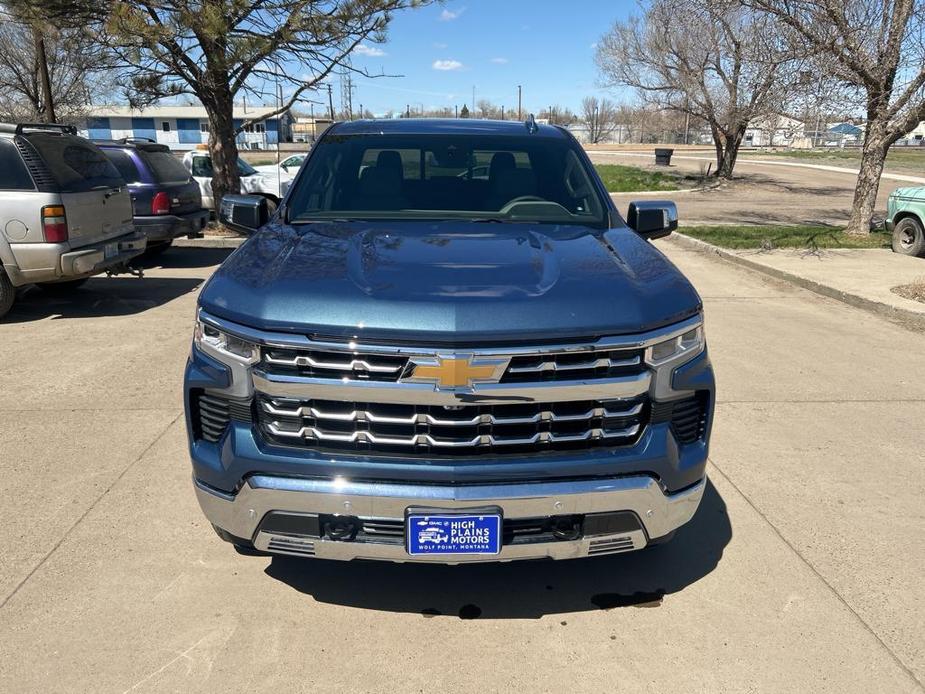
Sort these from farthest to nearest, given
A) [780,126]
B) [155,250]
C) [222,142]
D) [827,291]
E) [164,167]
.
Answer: [780,126]
[222,142]
[155,250]
[164,167]
[827,291]

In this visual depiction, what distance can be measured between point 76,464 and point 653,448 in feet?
11.5

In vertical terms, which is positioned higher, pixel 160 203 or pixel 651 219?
pixel 651 219

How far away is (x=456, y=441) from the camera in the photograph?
2.53 meters

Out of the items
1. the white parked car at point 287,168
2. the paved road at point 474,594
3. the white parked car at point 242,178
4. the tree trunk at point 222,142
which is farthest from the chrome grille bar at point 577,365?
the white parked car at point 287,168

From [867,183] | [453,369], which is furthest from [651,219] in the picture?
[867,183]

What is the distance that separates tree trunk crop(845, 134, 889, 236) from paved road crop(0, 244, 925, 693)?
10.2 metres

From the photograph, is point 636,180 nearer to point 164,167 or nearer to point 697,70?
point 697,70

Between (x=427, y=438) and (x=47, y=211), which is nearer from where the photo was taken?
(x=427, y=438)

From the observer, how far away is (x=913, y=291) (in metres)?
9.02

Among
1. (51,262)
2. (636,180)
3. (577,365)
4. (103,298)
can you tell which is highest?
(577,365)

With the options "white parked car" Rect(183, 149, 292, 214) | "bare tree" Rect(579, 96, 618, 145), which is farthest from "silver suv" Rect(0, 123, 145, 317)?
"bare tree" Rect(579, 96, 618, 145)

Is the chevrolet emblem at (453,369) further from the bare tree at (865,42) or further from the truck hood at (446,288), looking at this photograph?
the bare tree at (865,42)

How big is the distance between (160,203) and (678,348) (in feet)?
32.8

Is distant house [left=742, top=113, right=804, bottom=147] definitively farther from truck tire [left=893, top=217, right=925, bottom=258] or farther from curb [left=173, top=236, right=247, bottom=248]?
curb [left=173, top=236, right=247, bottom=248]
